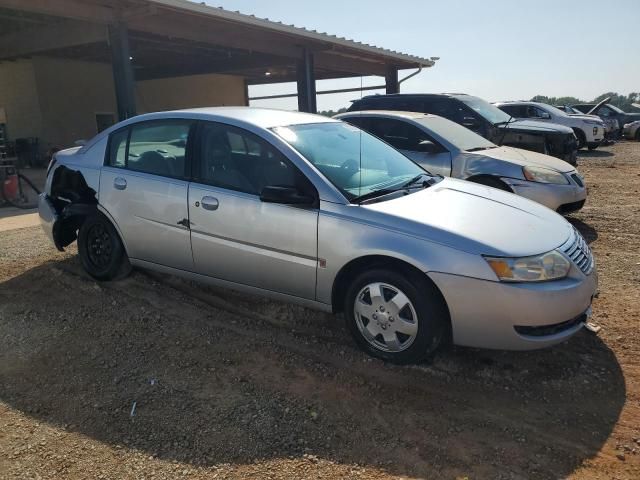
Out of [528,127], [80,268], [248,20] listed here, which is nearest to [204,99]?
[248,20]

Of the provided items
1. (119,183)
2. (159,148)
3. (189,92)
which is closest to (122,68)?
(119,183)

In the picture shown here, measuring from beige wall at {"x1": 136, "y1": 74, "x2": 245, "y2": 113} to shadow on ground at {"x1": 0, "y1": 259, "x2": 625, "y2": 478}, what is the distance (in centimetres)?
1874

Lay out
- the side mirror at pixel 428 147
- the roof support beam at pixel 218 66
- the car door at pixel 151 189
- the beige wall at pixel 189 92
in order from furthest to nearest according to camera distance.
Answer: the beige wall at pixel 189 92 < the roof support beam at pixel 218 66 < the side mirror at pixel 428 147 < the car door at pixel 151 189

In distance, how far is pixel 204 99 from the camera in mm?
23578

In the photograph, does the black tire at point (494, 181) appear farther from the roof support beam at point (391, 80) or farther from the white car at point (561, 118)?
the roof support beam at point (391, 80)

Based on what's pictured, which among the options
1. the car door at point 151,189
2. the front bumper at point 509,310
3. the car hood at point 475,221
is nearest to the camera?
the front bumper at point 509,310

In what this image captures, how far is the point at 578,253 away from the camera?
341 centimetres

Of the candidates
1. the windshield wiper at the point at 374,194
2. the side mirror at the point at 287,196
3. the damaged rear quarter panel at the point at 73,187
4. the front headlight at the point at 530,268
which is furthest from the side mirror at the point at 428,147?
the damaged rear quarter panel at the point at 73,187

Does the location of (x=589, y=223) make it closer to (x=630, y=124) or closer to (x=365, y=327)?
(x=365, y=327)

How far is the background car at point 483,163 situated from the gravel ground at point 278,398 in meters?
2.02

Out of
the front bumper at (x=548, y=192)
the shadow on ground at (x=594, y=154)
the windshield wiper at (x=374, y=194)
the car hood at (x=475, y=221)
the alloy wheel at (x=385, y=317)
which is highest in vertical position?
the windshield wiper at (x=374, y=194)

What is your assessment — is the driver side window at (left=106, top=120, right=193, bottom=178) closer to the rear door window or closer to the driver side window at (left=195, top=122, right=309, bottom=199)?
the rear door window

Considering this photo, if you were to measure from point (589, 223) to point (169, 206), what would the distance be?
5.46m

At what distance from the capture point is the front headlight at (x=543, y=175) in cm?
630
